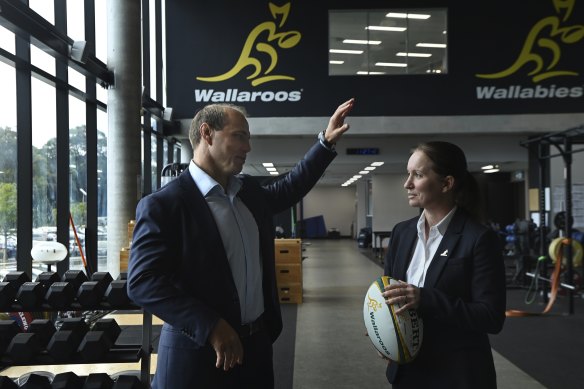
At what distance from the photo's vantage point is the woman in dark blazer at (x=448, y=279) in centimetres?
167

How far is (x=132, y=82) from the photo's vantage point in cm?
733

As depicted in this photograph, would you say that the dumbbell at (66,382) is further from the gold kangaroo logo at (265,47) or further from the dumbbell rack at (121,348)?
the gold kangaroo logo at (265,47)

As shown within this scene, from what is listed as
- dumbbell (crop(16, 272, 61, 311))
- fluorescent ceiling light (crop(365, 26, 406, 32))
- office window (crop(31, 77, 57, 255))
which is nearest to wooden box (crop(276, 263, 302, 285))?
office window (crop(31, 77, 57, 255))

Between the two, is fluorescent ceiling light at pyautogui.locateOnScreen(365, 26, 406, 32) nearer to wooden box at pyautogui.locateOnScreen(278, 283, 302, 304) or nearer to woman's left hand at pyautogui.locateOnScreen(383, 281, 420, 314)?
wooden box at pyautogui.locateOnScreen(278, 283, 302, 304)

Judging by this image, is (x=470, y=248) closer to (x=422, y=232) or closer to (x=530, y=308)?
(x=422, y=232)

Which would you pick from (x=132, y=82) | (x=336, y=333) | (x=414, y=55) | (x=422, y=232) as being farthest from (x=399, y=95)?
(x=422, y=232)

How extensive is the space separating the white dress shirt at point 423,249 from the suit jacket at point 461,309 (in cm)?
3

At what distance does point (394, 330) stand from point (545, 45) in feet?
34.7

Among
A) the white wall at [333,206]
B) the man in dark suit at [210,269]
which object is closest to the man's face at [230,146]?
the man in dark suit at [210,269]

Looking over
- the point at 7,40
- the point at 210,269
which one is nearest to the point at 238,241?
the point at 210,269

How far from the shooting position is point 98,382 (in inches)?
91.1

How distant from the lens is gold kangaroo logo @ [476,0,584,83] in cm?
1068

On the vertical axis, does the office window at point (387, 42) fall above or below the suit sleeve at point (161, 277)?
above

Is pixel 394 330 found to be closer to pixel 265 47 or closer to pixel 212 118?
pixel 212 118
